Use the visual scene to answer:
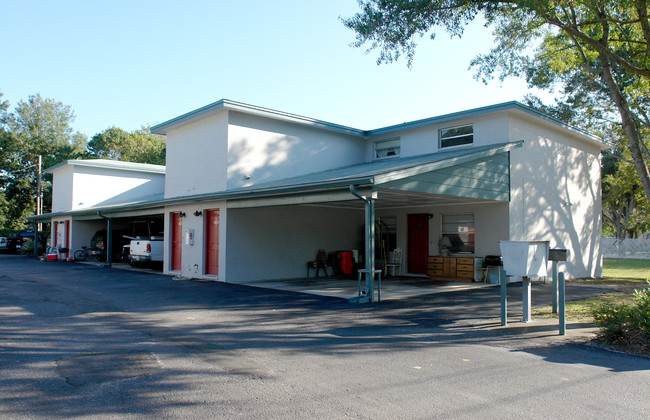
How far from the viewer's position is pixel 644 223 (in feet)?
124

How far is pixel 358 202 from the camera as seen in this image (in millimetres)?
13875

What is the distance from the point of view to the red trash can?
17.6 meters

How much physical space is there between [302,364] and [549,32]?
15532mm

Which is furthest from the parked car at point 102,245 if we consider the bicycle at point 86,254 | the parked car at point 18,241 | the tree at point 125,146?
the tree at point 125,146

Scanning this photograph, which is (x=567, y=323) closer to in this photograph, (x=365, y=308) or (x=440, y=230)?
(x=365, y=308)

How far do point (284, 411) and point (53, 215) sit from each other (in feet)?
86.0

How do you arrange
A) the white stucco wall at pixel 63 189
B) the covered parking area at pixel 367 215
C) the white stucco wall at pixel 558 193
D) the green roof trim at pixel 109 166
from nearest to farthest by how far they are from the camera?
the covered parking area at pixel 367 215 → the white stucco wall at pixel 558 193 → the green roof trim at pixel 109 166 → the white stucco wall at pixel 63 189

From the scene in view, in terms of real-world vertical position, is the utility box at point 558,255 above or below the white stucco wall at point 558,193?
below

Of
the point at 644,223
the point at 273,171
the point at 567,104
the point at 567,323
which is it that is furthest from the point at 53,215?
the point at 644,223

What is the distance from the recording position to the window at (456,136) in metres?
16.4

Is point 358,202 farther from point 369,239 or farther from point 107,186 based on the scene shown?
point 107,186

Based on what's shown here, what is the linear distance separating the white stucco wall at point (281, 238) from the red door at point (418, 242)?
2413 mm

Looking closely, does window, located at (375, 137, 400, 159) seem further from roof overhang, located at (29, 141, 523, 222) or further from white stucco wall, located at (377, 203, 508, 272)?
white stucco wall, located at (377, 203, 508, 272)

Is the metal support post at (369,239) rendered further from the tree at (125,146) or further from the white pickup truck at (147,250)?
the tree at (125,146)
